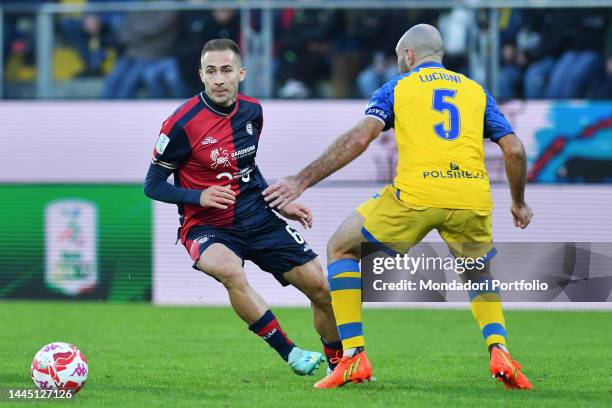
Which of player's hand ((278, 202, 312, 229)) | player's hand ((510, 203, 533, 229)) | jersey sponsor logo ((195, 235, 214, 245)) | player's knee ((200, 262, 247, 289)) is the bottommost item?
player's knee ((200, 262, 247, 289))

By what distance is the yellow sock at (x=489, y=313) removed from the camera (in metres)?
7.35

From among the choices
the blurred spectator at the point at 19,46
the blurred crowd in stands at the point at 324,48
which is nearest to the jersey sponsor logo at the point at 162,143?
the blurred crowd in stands at the point at 324,48

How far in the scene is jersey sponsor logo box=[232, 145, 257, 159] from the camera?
320 inches

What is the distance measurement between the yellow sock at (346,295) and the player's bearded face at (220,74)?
1.47 m

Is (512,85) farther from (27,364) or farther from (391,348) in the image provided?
(27,364)

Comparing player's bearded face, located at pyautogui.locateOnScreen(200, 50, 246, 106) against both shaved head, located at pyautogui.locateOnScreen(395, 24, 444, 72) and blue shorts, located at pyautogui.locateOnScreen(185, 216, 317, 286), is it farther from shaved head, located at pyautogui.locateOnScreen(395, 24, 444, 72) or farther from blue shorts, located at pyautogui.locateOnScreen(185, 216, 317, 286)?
shaved head, located at pyautogui.locateOnScreen(395, 24, 444, 72)

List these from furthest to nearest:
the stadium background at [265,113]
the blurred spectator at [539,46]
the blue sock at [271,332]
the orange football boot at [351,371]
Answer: the stadium background at [265,113]
the blurred spectator at [539,46]
the blue sock at [271,332]
the orange football boot at [351,371]

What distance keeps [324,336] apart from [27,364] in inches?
92.0

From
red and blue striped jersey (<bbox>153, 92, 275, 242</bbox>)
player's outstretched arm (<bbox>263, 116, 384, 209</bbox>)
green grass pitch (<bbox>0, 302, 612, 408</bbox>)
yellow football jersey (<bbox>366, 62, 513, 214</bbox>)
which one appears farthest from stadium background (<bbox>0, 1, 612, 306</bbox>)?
player's outstretched arm (<bbox>263, 116, 384, 209</bbox>)

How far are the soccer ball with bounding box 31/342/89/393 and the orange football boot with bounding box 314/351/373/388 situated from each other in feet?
4.87

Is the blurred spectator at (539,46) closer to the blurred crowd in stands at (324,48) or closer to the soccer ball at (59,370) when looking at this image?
the blurred crowd in stands at (324,48)

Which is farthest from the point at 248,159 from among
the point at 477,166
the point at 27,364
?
the point at 27,364

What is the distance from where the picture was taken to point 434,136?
23.6ft

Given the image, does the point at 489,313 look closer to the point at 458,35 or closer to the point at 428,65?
the point at 428,65
